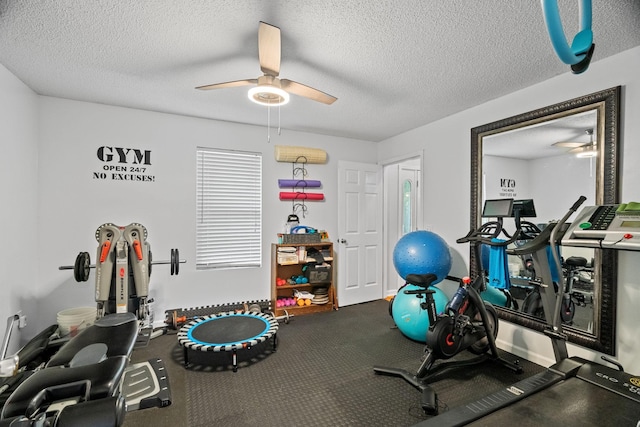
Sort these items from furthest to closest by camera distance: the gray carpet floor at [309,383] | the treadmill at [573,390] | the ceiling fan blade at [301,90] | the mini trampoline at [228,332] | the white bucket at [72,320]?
the white bucket at [72,320] < the mini trampoline at [228,332] < the ceiling fan blade at [301,90] < the gray carpet floor at [309,383] < the treadmill at [573,390]

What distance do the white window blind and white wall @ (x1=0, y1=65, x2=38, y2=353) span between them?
1.58m

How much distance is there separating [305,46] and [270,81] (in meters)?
0.41

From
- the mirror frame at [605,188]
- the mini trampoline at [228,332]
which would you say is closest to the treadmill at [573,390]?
the mirror frame at [605,188]

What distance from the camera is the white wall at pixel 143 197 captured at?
3.09 meters

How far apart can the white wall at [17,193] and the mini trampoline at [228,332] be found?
1.54 meters

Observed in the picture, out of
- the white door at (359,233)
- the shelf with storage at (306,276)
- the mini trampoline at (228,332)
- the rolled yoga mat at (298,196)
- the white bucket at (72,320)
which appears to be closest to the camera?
the mini trampoline at (228,332)

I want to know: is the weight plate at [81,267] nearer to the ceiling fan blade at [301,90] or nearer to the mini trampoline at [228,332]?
the mini trampoline at [228,332]

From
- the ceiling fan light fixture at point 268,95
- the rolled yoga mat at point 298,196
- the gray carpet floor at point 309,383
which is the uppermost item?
the ceiling fan light fixture at point 268,95

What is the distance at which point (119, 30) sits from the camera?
1975mm

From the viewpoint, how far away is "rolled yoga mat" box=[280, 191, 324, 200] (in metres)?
4.18

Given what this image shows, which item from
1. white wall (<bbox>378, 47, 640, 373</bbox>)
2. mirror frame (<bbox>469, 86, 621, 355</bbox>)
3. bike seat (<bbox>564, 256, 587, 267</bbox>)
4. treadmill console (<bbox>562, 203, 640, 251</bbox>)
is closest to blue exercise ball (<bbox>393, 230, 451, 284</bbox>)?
white wall (<bbox>378, 47, 640, 373</bbox>)

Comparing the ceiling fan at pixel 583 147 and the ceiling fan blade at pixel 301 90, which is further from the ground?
the ceiling fan blade at pixel 301 90

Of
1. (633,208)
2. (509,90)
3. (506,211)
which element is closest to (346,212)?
(506,211)

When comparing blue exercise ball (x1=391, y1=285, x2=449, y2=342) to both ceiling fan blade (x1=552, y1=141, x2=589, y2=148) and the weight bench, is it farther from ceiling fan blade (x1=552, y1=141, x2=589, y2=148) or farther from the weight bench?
the weight bench
